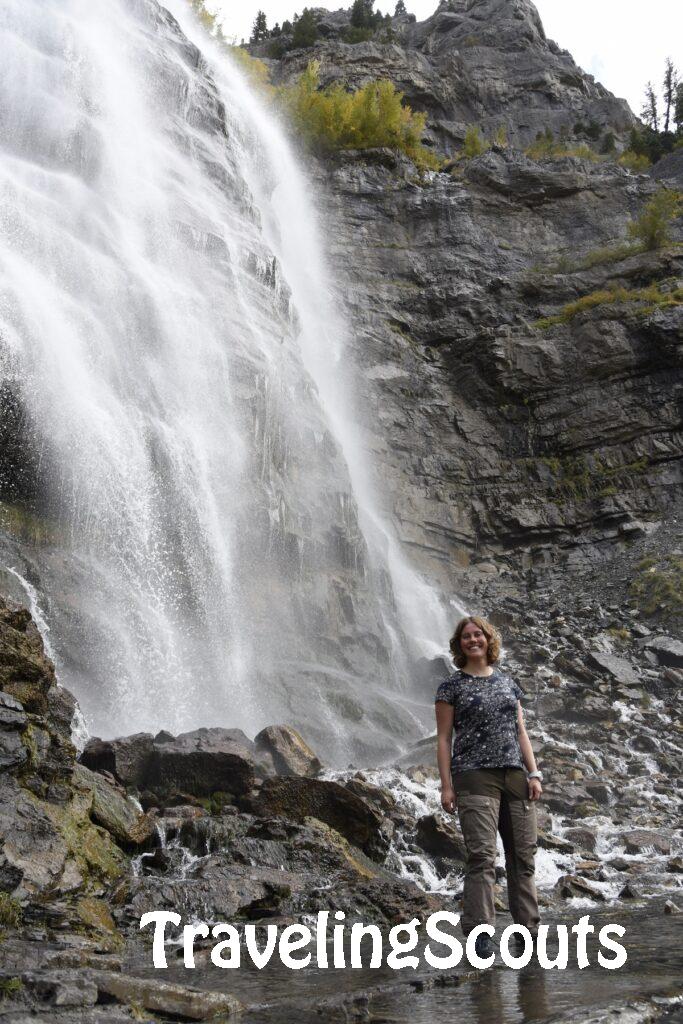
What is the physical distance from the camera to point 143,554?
16750 millimetres

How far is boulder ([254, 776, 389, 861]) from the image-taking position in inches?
373

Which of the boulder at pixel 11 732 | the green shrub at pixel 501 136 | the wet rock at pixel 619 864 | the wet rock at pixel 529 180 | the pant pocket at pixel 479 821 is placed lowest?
the pant pocket at pixel 479 821

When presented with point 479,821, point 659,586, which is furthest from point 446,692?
point 659,586

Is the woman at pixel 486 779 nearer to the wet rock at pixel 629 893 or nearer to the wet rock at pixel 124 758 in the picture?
the wet rock at pixel 629 893

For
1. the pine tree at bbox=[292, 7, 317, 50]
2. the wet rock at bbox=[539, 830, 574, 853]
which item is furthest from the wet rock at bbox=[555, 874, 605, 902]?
the pine tree at bbox=[292, 7, 317, 50]

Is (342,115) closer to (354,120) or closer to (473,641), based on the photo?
(354,120)

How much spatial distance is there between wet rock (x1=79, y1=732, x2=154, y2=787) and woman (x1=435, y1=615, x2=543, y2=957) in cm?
620

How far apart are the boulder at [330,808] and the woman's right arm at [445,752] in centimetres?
474

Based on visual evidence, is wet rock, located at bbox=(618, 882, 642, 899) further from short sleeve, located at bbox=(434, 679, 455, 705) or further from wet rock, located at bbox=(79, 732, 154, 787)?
wet rock, located at bbox=(79, 732, 154, 787)

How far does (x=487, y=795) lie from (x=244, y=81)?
1805 inches

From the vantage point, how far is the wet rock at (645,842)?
10773mm

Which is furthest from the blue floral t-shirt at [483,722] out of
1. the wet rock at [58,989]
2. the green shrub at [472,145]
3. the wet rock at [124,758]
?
the green shrub at [472,145]

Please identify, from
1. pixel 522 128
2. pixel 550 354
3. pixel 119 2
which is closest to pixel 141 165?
pixel 119 2

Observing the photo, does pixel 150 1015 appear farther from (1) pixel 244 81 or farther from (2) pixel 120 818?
(1) pixel 244 81
